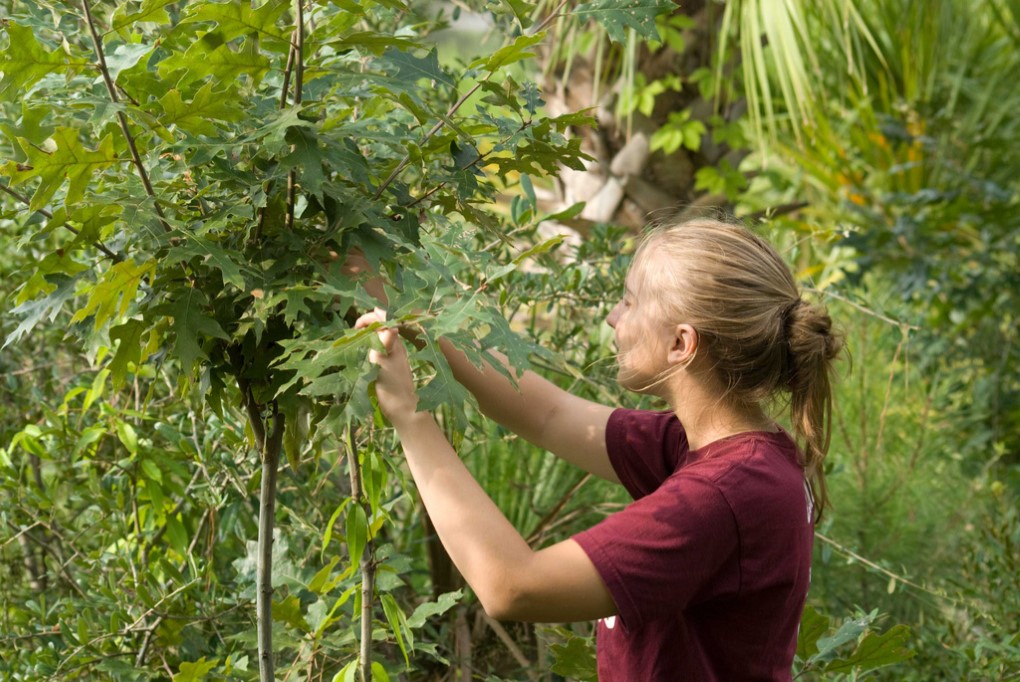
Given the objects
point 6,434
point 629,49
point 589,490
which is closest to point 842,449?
point 589,490

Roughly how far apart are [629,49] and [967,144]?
2429 mm

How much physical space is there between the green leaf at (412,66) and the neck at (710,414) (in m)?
0.51

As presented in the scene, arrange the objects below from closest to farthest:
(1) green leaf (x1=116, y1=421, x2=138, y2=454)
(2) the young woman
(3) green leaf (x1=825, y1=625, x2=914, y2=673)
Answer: (2) the young woman → (3) green leaf (x1=825, y1=625, x2=914, y2=673) → (1) green leaf (x1=116, y1=421, x2=138, y2=454)

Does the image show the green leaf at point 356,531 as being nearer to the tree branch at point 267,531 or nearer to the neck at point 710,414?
the tree branch at point 267,531

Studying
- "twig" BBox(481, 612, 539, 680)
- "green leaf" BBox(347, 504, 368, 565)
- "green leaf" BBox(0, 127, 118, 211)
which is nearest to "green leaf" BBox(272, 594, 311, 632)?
"green leaf" BBox(347, 504, 368, 565)

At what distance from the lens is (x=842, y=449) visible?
11.1 feet

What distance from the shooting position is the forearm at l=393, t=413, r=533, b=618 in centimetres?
115

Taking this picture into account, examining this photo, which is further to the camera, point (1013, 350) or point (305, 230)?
point (1013, 350)

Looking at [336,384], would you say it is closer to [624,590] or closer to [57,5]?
[624,590]

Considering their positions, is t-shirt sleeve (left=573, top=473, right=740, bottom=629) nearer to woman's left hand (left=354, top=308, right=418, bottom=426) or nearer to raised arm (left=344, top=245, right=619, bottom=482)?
woman's left hand (left=354, top=308, right=418, bottom=426)

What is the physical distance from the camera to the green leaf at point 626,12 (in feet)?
3.78

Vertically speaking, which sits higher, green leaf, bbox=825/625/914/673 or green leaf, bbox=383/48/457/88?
green leaf, bbox=383/48/457/88

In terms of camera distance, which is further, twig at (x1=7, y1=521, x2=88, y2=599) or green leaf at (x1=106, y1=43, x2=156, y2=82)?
twig at (x1=7, y1=521, x2=88, y2=599)

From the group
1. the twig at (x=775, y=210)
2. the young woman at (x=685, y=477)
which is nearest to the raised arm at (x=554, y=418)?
the young woman at (x=685, y=477)
